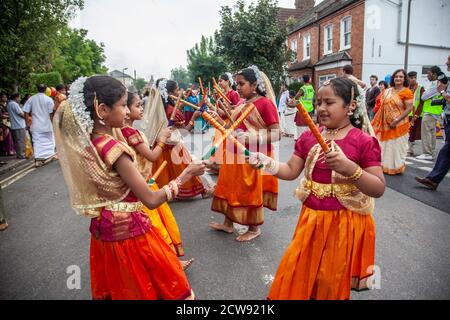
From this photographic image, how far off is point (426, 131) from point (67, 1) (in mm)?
13121

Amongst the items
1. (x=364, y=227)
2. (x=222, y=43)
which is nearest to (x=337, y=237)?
(x=364, y=227)

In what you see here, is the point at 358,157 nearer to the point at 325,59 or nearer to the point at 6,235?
the point at 6,235

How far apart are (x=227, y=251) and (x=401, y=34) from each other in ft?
58.4

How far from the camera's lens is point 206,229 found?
4.07 metres

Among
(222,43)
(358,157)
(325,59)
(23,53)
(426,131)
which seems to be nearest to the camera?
(358,157)

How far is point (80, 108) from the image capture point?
1.72 meters

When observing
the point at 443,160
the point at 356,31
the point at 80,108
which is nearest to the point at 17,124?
the point at 80,108

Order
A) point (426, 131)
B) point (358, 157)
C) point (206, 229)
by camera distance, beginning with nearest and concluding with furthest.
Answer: point (358, 157) < point (206, 229) < point (426, 131)

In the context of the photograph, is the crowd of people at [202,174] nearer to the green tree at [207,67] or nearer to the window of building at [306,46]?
the window of building at [306,46]

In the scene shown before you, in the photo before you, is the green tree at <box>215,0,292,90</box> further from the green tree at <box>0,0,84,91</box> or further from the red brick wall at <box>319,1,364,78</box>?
the green tree at <box>0,0,84,91</box>

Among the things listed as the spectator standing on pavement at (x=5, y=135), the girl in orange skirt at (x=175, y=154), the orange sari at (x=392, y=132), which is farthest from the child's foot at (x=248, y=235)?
the spectator standing on pavement at (x=5, y=135)

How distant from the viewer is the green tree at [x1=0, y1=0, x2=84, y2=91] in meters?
10.2

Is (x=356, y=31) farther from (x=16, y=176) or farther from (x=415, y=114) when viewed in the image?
(x=16, y=176)
